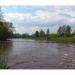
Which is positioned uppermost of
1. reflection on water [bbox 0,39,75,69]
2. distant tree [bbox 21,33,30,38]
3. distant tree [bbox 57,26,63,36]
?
distant tree [bbox 57,26,63,36]

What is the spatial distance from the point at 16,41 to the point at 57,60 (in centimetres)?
44

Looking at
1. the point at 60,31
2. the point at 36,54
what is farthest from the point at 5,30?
the point at 60,31

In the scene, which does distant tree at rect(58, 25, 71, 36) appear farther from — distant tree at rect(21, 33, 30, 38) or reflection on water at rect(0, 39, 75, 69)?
distant tree at rect(21, 33, 30, 38)

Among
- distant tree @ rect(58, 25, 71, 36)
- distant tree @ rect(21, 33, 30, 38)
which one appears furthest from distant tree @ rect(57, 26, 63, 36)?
distant tree @ rect(21, 33, 30, 38)

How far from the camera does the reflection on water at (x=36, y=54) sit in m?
2.34

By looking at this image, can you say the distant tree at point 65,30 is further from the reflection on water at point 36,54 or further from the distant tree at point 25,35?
the distant tree at point 25,35

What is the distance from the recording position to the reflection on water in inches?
92.2

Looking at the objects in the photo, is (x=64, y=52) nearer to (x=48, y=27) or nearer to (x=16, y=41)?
(x=48, y=27)

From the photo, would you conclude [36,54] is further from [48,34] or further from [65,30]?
[65,30]

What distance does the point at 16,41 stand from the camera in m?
2.41

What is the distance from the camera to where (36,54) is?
93.3 inches

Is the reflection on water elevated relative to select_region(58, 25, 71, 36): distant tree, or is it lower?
lower
